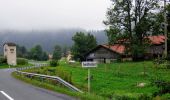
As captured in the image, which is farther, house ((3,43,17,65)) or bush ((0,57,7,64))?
bush ((0,57,7,64))

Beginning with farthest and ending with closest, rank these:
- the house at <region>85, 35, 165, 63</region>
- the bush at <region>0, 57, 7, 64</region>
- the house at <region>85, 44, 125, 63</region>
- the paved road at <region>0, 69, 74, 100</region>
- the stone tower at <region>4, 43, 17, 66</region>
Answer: the bush at <region>0, 57, 7, 64</region> → the stone tower at <region>4, 43, 17, 66</region> → the house at <region>85, 44, 125, 63</region> → the house at <region>85, 35, 165, 63</region> → the paved road at <region>0, 69, 74, 100</region>

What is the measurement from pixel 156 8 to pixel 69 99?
59.6m

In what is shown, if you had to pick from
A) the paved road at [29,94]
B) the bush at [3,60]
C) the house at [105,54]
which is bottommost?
the paved road at [29,94]

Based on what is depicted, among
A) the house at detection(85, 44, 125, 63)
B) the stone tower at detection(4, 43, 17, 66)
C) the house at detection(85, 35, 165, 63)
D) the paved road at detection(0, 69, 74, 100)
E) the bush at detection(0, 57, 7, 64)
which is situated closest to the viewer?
the paved road at detection(0, 69, 74, 100)

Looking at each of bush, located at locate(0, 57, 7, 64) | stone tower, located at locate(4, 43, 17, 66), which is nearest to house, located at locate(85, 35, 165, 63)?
stone tower, located at locate(4, 43, 17, 66)

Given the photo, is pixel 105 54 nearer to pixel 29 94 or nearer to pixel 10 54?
pixel 10 54

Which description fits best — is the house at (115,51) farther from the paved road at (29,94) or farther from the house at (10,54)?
the paved road at (29,94)

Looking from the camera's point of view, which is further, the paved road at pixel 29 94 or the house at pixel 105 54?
the house at pixel 105 54

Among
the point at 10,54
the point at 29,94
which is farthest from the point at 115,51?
the point at 29,94

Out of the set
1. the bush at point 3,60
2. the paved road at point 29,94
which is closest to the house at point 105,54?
the bush at point 3,60

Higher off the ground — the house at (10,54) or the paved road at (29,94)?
the house at (10,54)

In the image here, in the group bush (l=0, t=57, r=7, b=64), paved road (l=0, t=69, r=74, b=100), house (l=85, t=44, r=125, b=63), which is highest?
house (l=85, t=44, r=125, b=63)

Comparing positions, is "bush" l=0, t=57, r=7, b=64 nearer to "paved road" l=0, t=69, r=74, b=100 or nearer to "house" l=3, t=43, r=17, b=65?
"house" l=3, t=43, r=17, b=65

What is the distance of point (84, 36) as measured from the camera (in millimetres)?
125438
